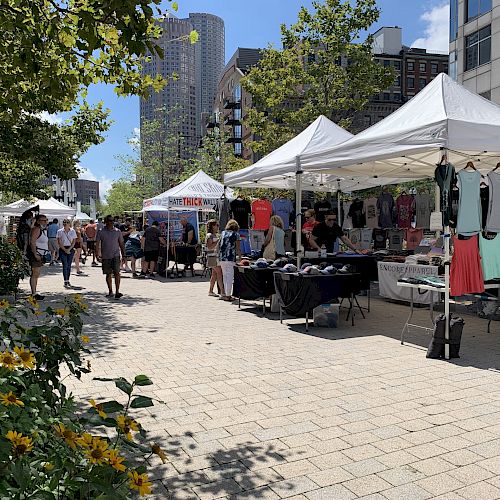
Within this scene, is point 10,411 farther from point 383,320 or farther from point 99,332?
point 383,320

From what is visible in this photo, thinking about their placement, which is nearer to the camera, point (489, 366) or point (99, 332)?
point (489, 366)

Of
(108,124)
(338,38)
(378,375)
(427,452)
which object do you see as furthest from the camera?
(338,38)

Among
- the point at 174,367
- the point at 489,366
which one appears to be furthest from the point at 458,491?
the point at 174,367

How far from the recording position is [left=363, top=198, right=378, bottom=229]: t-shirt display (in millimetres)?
13953

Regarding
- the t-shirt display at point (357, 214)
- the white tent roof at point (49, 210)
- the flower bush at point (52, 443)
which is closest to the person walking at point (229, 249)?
the t-shirt display at point (357, 214)

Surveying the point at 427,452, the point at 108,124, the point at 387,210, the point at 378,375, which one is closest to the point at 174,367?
the point at 378,375

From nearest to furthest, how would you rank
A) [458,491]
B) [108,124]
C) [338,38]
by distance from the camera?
1. [458,491]
2. [108,124]
3. [338,38]

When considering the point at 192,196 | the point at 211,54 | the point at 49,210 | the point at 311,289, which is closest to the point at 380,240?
the point at 192,196

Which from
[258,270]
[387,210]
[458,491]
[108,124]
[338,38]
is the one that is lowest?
[458,491]

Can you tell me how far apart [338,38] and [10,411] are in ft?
80.4

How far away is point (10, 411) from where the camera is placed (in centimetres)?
197

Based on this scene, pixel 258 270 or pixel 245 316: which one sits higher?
pixel 258 270

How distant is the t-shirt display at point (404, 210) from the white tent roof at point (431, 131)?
4.21 meters

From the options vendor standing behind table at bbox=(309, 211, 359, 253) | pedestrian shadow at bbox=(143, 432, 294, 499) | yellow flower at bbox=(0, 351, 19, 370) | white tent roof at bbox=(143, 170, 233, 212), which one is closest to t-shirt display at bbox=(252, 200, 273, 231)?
white tent roof at bbox=(143, 170, 233, 212)
